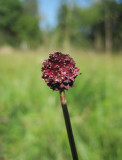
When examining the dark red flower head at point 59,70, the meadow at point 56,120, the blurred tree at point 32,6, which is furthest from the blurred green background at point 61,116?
the blurred tree at point 32,6

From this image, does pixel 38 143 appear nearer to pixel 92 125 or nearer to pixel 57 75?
pixel 92 125

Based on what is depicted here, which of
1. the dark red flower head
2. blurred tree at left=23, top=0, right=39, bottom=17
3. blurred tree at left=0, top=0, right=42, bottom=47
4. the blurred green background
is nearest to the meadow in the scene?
the blurred green background

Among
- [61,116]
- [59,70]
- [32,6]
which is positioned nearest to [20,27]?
[32,6]

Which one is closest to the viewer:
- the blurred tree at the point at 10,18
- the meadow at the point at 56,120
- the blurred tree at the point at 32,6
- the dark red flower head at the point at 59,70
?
the dark red flower head at the point at 59,70

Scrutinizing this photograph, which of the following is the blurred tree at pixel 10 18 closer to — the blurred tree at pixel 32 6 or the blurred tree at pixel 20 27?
the blurred tree at pixel 20 27

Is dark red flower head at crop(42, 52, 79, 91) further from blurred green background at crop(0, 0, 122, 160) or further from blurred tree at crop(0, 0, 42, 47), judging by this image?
blurred tree at crop(0, 0, 42, 47)
